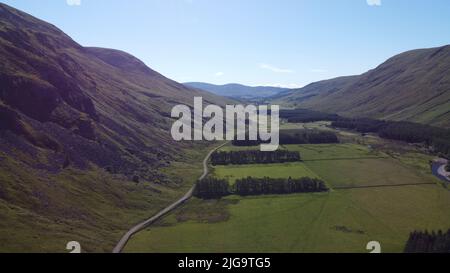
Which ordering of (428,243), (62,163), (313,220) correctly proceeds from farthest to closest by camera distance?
(62,163) < (313,220) < (428,243)

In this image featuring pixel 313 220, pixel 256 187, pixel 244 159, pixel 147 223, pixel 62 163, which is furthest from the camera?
pixel 244 159

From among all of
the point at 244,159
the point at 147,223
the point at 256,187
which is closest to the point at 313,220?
the point at 256,187

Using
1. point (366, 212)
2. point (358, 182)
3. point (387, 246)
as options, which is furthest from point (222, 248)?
point (358, 182)

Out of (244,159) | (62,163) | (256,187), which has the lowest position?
(256,187)

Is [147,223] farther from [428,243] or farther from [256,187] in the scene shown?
[428,243]

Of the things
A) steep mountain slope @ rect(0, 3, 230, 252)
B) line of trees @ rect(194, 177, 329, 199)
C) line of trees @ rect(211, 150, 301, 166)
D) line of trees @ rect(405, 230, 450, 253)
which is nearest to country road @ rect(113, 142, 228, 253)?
steep mountain slope @ rect(0, 3, 230, 252)

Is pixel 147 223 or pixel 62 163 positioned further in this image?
pixel 62 163

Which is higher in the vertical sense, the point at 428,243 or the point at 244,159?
the point at 244,159
